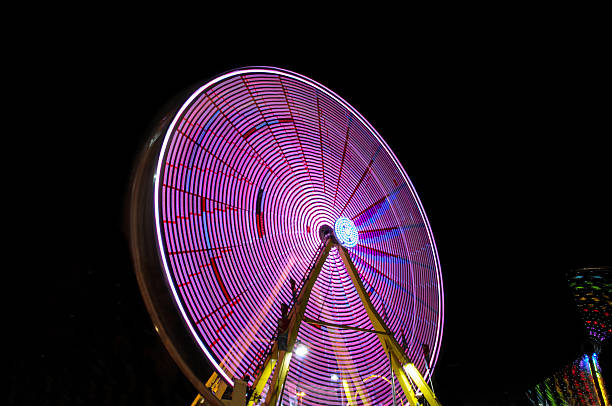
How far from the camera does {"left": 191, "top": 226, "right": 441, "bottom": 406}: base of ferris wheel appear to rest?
394 centimetres

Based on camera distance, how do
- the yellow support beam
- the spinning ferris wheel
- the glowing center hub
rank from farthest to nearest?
the glowing center hub, the yellow support beam, the spinning ferris wheel

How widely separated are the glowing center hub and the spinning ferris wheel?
0.06 metres

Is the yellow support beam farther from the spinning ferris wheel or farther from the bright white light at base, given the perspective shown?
the bright white light at base

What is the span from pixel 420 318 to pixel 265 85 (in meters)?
5.83

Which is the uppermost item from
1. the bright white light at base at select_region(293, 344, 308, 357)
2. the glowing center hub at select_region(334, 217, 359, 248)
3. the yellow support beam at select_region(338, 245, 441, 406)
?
the glowing center hub at select_region(334, 217, 359, 248)

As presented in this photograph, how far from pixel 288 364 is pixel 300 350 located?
Answer: 7.63ft

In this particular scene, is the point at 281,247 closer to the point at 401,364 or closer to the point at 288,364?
the point at 288,364

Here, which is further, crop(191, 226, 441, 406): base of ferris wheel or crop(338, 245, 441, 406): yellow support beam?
crop(338, 245, 441, 406): yellow support beam

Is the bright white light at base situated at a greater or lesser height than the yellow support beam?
lesser

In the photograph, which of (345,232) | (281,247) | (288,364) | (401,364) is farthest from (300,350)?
(345,232)

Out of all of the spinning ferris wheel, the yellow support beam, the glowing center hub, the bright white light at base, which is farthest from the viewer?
the glowing center hub

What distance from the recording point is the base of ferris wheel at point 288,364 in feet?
12.9

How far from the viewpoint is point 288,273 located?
6336 mm

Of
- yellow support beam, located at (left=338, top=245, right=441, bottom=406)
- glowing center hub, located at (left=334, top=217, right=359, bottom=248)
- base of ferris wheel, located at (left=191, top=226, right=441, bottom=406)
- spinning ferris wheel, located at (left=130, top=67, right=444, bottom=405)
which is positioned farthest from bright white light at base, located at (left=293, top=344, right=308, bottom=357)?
glowing center hub, located at (left=334, top=217, right=359, bottom=248)
